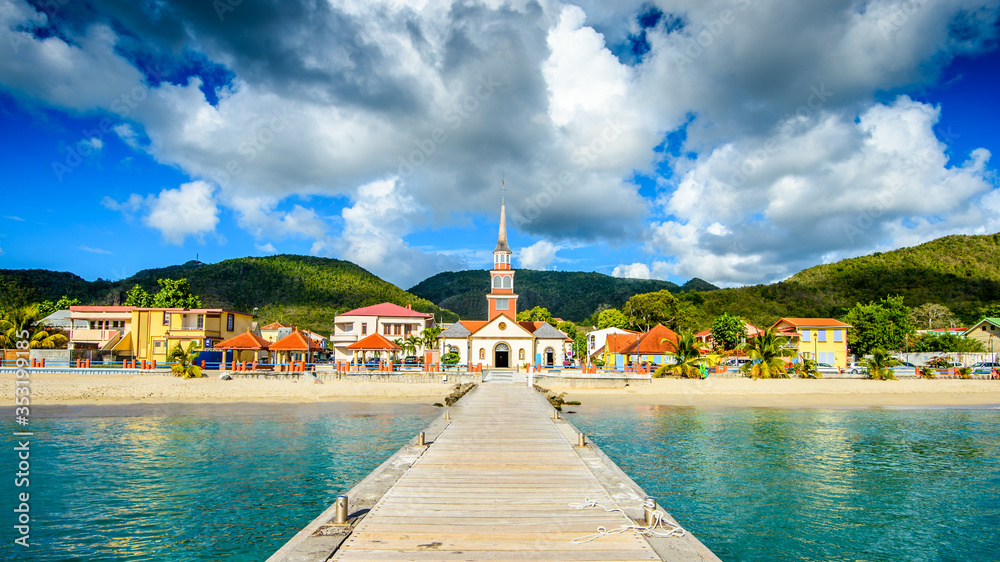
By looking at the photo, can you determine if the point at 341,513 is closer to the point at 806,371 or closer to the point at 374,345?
the point at 374,345

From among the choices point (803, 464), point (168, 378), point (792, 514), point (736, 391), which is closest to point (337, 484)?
point (792, 514)

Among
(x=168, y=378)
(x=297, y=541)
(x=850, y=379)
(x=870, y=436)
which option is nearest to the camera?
(x=297, y=541)

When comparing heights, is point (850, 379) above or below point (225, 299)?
below

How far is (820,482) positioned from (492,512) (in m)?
12.7

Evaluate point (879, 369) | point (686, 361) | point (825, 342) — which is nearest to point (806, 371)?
point (879, 369)

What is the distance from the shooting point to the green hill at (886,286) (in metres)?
85.2

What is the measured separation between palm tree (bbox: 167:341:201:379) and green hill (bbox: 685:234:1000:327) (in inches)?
2880

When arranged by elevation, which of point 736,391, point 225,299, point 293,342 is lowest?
point 736,391

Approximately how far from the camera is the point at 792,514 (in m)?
12.9

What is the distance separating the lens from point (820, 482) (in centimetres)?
1595

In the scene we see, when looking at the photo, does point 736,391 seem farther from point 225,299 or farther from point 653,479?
point 225,299

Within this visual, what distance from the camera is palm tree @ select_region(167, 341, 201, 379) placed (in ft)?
134

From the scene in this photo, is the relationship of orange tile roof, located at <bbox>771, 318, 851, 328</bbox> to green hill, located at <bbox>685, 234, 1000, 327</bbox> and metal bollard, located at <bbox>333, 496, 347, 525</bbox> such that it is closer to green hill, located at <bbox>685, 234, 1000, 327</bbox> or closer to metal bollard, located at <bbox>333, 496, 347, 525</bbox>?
green hill, located at <bbox>685, 234, 1000, 327</bbox>

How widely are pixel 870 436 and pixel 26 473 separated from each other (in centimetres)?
3255
